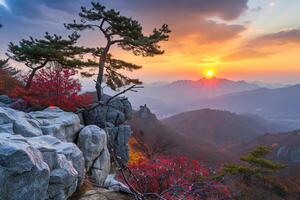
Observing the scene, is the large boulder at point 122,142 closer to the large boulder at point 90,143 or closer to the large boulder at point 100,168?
the large boulder at point 100,168

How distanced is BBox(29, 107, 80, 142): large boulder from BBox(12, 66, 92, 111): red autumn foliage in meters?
1.69

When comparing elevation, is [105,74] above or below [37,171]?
above

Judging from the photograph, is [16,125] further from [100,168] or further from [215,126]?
[215,126]

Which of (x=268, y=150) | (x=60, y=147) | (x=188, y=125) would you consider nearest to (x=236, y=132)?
(x=188, y=125)

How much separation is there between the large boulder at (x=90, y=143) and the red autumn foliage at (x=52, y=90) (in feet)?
12.3

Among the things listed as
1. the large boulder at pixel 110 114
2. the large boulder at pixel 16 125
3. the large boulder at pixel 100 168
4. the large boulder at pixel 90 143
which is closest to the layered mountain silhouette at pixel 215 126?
the large boulder at pixel 110 114

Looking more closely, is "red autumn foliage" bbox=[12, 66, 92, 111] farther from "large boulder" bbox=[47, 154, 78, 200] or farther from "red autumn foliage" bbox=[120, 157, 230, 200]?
"large boulder" bbox=[47, 154, 78, 200]

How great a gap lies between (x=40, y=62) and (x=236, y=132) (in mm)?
147525

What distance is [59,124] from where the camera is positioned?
10.3m

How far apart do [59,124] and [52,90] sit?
4.32 meters

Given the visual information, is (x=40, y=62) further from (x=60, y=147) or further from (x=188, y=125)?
(x=188, y=125)

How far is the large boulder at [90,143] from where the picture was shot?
406 inches

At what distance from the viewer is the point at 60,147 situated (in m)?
7.50

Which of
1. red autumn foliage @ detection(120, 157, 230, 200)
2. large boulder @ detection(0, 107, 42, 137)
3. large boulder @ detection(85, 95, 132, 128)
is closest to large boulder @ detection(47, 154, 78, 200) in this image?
red autumn foliage @ detection(120, 157, 230, 200)
